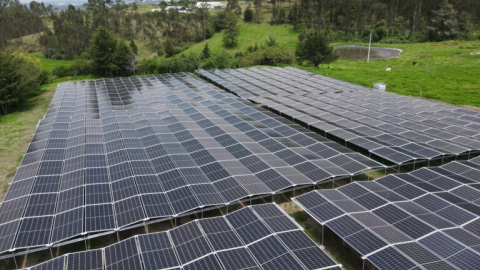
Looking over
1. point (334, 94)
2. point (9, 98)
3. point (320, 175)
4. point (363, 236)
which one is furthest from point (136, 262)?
point (9, 98)

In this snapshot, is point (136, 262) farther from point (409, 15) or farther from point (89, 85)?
point (409, 15)

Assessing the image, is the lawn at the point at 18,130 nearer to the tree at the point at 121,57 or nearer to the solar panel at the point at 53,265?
the solar panel at the point at 53,265

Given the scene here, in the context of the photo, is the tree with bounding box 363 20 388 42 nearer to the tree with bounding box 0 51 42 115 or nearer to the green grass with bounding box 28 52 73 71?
the green grass with bounding box 28 52 73 71

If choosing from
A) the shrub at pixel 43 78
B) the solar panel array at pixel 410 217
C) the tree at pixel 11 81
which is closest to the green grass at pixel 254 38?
the shrub at pixel 43 78

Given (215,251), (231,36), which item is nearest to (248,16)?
(231,36)

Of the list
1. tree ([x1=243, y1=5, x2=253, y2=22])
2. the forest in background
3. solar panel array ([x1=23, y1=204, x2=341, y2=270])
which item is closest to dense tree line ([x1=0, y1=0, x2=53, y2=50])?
the forest in background
